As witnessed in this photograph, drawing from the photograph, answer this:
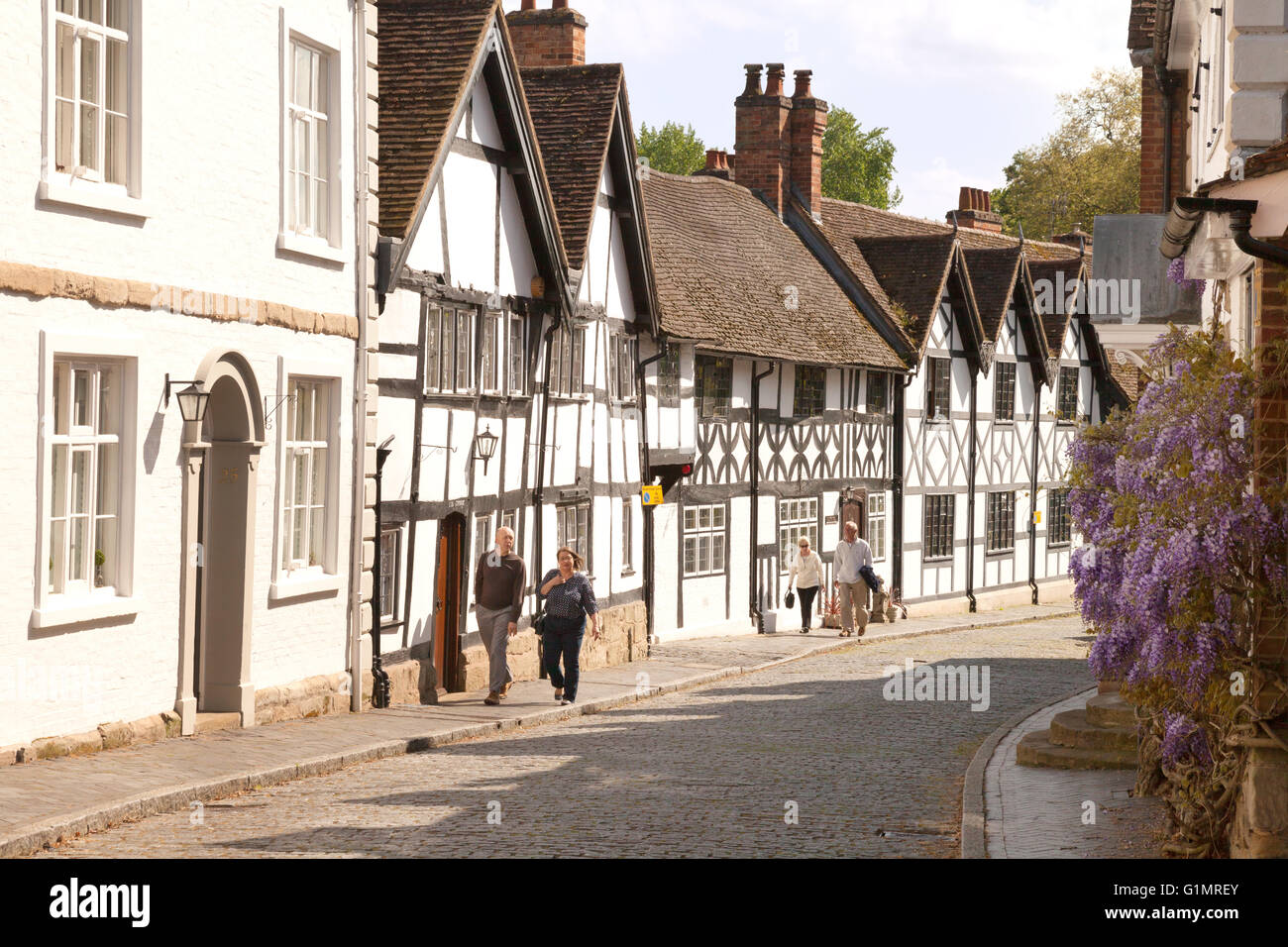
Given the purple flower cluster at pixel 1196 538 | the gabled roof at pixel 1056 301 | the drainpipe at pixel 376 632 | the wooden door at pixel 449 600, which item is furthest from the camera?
the gabled roof at pixel 1056 301

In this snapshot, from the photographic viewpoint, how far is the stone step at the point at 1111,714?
1405 centimetres

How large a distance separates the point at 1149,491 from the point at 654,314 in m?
16.1

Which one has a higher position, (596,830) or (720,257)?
(720,257)

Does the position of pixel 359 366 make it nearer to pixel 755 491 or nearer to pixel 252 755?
pixel 252 755

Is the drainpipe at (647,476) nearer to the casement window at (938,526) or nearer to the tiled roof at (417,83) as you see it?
the tiled roof at (417,83)

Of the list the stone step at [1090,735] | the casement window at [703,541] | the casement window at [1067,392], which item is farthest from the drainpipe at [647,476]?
the casement window at [1067,392]

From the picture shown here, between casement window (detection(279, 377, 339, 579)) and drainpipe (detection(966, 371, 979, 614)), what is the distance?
24.7 meters

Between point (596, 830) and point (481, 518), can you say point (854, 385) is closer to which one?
point (481, 518)

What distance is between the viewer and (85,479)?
13086 mm

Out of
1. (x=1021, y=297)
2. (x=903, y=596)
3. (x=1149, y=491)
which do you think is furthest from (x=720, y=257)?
(x=1149, y=491)

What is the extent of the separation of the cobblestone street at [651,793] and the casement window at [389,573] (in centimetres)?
220

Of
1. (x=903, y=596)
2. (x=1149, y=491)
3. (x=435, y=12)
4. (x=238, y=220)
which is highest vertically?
(x=435, y=12)

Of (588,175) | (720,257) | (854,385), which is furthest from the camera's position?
(854,385)

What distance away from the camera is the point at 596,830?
35.4 ft
